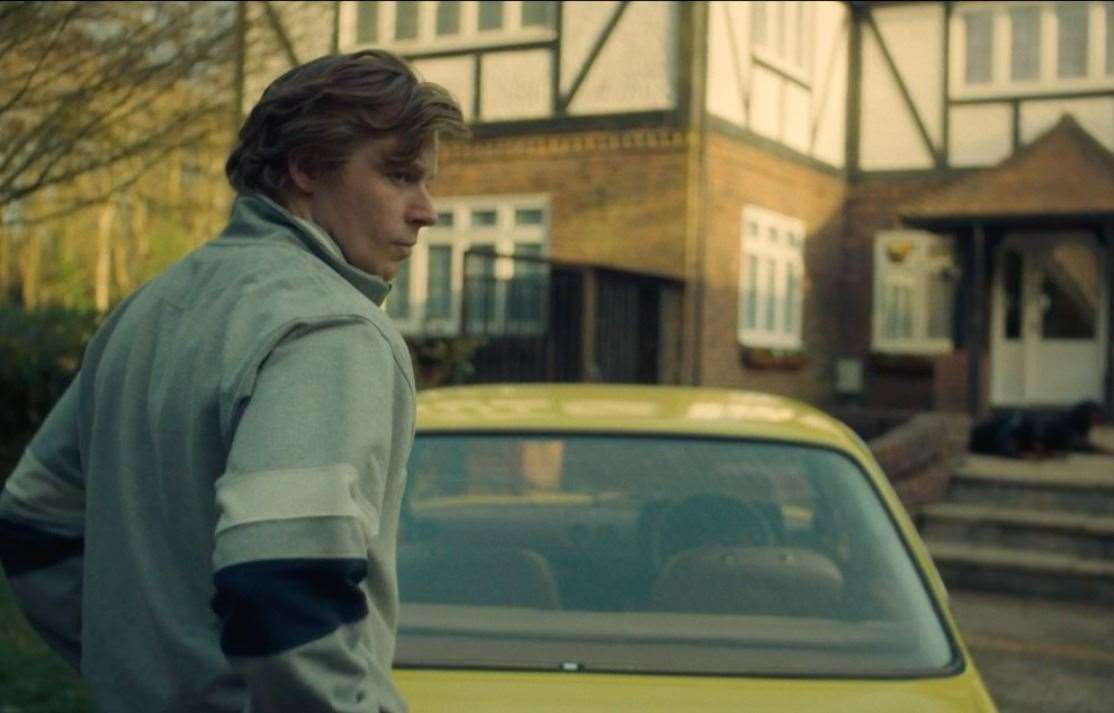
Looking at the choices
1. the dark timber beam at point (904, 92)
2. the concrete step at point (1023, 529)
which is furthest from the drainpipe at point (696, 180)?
the dark timber beam at point (904, 92)

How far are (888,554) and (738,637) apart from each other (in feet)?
1.48

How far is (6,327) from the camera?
37.8ft

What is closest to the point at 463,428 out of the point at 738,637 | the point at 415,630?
the point at 415,630

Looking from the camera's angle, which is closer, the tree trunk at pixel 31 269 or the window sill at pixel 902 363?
the window sill at pixel 902 363

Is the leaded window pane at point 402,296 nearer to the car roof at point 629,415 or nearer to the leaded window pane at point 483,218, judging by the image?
the leaded window pane at point 483,218

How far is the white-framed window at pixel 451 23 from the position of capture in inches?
644

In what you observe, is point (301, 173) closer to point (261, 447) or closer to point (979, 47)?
point (261, 447)

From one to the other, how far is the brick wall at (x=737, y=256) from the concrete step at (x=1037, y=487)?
336cm

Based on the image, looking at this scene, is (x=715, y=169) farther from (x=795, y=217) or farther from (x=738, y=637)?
(x=738, y=637)

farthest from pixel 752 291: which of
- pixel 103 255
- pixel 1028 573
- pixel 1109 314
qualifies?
pixel 103 255

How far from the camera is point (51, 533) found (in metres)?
2.10

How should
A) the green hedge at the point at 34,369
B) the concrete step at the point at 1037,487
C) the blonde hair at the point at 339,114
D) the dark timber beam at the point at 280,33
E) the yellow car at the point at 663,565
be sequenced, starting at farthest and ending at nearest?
1. the concrete step at the point at 1037,487
2. the green hedge at the point at 34,369
3. the dark timber beam at the point at 280,33
4. the yellow car at the point at 663,565
5. the blonde hair at the point at 339,114

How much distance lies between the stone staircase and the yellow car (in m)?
7.20

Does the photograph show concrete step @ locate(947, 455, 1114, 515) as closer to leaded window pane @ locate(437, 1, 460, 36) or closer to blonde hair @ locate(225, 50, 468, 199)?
leaded window pane @ locate(437, 1, 460, 36)
